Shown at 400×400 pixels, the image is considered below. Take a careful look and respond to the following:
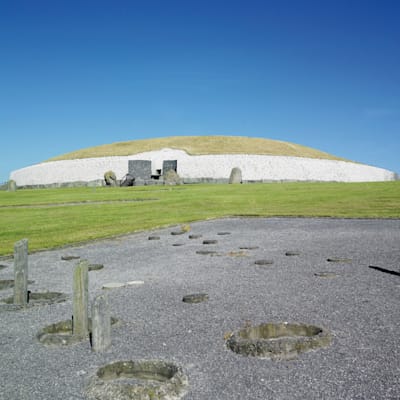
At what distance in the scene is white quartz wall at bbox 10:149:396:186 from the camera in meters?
70.2

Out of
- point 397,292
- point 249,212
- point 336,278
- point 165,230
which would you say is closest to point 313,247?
point 336,278

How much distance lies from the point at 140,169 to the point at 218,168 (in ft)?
42.3

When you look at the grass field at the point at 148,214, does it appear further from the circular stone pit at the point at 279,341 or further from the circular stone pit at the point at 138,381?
the circular stone pit at the point at 279,341

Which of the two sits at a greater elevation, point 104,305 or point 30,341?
point 104,305

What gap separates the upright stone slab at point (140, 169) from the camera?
68625mm

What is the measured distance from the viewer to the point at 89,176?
244ft

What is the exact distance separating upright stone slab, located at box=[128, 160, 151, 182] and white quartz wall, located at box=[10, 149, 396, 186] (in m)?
3.69

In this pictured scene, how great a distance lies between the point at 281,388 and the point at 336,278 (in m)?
4.97

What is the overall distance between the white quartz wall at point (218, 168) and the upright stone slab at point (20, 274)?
196ft

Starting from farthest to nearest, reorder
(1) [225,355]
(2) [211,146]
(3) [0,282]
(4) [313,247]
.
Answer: (2) [211,146] < (4) [313,247] < (3) [0,282] < (1) [225,355]

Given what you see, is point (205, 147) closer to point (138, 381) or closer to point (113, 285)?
point (113, 285)

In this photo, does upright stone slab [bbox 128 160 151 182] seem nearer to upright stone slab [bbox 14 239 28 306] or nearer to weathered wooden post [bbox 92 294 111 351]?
upright stone slab [bbox 14 239 28 306]

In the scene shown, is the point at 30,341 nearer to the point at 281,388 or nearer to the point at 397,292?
the point at 281,388

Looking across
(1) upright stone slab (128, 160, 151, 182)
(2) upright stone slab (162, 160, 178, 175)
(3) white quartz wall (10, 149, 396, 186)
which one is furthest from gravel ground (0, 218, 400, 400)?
(2) upright stone slab (162, 160, 178, 175)
